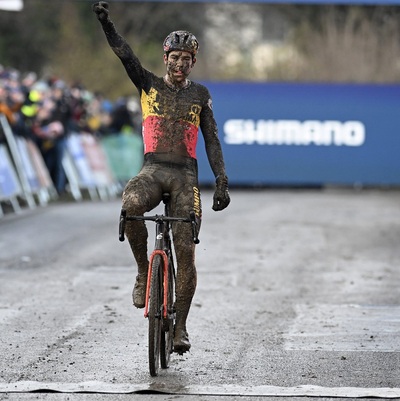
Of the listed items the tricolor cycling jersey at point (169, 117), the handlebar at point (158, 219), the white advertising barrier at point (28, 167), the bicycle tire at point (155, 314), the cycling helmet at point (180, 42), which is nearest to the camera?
the bicycle tire at point (155, 314)

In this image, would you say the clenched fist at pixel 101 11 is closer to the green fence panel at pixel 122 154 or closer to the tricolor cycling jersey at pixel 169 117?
the tricolor cycling jersey at pixel 169 117

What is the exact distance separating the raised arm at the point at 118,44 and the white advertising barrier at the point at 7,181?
40.2ft

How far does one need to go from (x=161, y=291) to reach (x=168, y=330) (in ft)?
0.83

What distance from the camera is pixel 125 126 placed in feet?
96.7

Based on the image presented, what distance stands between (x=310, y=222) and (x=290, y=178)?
938cm

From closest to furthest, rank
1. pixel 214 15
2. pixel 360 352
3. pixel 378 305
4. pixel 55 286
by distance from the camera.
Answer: pixel 360 352, pixel 378 305, pixel 55 286, pixel 214 15

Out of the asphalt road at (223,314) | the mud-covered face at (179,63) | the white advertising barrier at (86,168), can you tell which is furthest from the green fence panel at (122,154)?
the mud-covered face at (179,63)

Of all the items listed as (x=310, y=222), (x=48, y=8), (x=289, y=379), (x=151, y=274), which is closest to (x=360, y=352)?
(x=289, y=379)

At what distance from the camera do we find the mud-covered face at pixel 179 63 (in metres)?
8.72

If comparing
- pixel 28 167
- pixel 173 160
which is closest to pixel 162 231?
pixel 173 160

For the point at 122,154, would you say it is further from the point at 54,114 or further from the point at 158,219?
the point at 158,219

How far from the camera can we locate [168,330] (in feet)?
27.9

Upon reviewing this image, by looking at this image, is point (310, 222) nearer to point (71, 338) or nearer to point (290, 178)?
point (290, 178)

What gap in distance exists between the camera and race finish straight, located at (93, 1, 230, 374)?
8.59 metres
